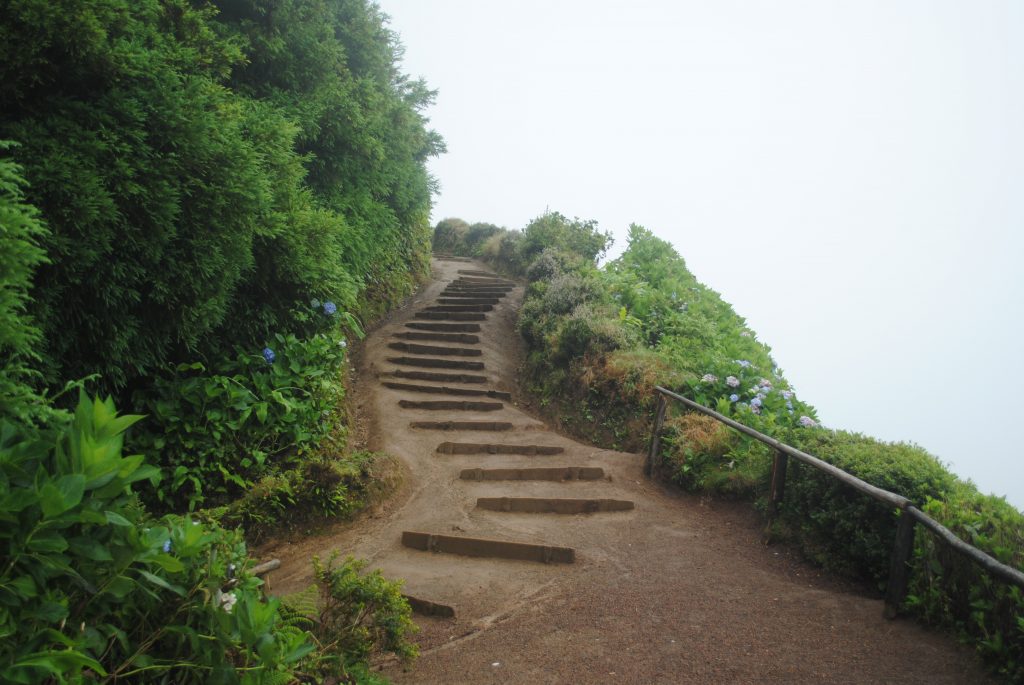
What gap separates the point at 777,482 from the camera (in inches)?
232

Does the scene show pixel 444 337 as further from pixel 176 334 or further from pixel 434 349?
pixel 176 334

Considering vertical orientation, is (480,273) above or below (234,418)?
above

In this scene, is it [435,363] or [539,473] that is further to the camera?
[435,363]

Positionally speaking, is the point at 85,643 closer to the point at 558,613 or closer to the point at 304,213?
the point at 558,613

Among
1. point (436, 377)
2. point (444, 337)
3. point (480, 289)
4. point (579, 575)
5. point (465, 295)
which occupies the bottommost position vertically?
point (579, 575)

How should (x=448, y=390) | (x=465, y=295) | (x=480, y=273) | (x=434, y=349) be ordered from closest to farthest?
(x=448, y=390)
(x=434, y=349)
(x=465, y=295)
(x=480, y=273)

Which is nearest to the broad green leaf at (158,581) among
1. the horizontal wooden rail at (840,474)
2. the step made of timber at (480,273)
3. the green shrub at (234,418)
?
the green shrub at (234,418)

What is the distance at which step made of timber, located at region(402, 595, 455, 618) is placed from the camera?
4852 mm

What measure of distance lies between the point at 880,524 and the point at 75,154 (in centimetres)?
663

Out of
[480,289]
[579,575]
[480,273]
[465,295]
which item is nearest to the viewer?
[579,575]

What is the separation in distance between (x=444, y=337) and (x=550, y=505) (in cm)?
676

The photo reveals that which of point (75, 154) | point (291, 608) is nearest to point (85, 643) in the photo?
point (291, 608)

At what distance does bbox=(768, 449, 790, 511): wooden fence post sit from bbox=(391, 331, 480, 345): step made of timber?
8.00 meters

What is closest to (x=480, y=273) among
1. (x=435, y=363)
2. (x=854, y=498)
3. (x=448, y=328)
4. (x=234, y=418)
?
(x=448, y=328)
